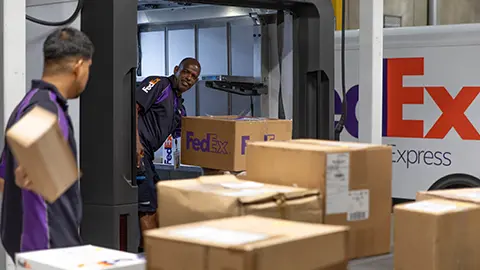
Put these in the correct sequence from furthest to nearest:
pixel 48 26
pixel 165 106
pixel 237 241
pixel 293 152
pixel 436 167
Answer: pixel 436 167
pixel 165 106
pixel 48 26
pixel 293 152
pixel 237 241

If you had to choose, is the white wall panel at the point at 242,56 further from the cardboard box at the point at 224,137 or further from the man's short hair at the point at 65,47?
the man's short hair at the point at 65,47

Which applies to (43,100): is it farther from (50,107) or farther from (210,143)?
(210,143)

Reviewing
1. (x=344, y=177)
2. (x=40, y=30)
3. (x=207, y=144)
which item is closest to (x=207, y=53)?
(x=207, y=144)

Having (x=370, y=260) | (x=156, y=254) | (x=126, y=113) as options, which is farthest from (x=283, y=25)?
(x=156, y=254)

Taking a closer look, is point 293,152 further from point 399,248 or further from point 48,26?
point 48,26

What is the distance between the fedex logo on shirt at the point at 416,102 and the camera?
7.49 metres

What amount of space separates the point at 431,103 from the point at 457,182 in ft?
2.62

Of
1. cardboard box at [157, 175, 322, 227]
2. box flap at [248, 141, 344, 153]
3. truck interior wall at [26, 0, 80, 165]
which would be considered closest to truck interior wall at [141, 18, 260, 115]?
truck interior wall at [26, 0, 80, 165]

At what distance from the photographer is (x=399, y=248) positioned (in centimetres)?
282

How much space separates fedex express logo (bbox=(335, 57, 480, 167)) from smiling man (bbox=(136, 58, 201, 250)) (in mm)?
2483

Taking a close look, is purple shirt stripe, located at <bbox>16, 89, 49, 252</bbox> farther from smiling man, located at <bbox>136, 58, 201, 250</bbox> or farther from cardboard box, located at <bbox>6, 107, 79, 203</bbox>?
smiling man, located at <bbox>136, 58, 201, 250</bbox>

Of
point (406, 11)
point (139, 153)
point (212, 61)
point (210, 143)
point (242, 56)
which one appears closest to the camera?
point (139, 153)

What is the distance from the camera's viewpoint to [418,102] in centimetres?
776

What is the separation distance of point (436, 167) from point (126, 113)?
4.26m
